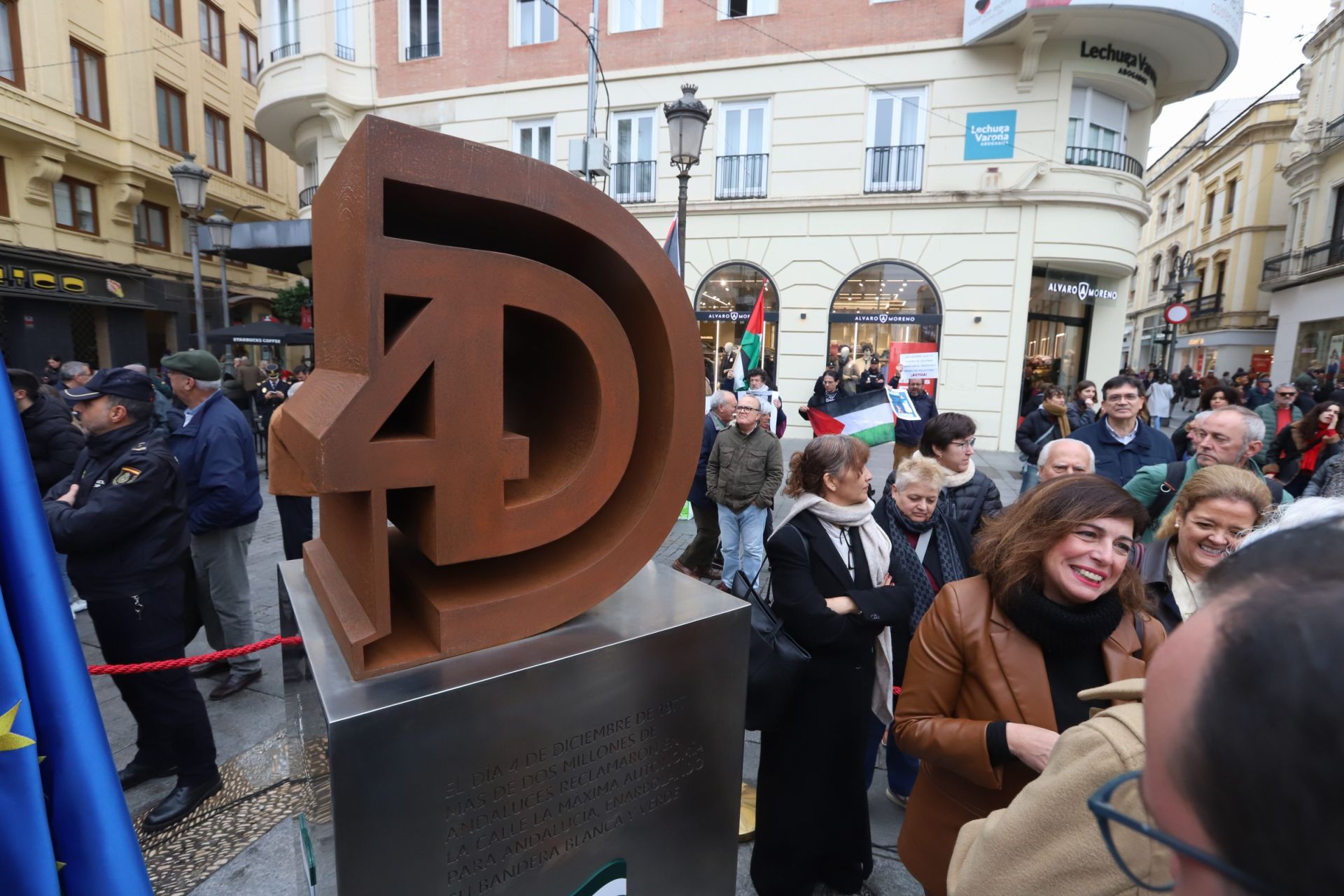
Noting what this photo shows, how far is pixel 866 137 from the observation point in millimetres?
12945

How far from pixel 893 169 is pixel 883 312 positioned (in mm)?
2822

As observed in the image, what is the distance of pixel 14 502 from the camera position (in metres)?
1.26

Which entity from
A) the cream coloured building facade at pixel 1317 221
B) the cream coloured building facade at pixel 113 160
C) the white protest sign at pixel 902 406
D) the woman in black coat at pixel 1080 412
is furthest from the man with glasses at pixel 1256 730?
the cream coloured building facade at pixel 1317 221

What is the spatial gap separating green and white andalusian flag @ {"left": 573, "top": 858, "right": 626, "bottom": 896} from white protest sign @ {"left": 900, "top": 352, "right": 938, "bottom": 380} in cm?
742

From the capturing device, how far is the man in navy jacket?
3.79 m

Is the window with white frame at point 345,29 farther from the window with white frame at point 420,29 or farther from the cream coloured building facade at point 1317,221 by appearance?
the cream coloured building facade at point 1317,221

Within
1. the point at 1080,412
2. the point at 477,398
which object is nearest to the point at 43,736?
the point at 477,398

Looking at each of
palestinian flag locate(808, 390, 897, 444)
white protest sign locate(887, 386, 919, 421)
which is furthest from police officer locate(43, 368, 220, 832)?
white protest sign locate(887, 386, 919, 421)

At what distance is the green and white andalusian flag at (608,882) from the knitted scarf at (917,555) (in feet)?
5.51

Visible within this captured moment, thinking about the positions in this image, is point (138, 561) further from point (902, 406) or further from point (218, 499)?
point (902, 406)

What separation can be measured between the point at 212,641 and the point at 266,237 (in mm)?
9703

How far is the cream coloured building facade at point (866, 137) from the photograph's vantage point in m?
12.3

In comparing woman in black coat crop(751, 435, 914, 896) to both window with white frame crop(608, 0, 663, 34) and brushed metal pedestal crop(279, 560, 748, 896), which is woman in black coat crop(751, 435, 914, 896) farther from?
window with white frame crop(608, 0, 663, 34)

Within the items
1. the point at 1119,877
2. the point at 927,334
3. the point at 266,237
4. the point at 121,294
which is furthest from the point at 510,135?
the point at 1119,877
